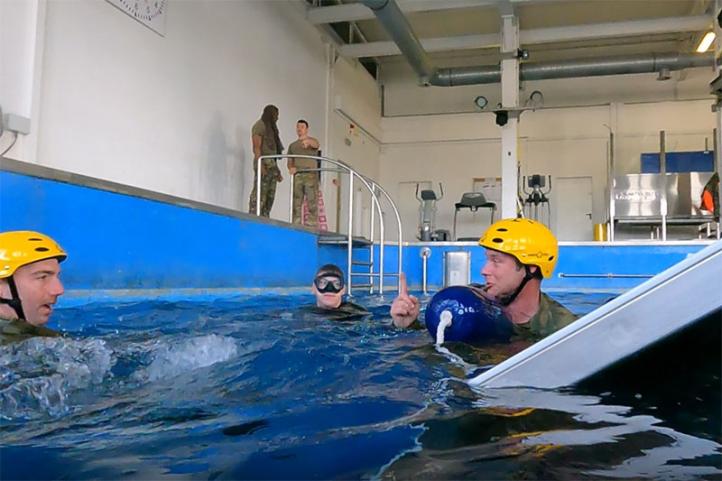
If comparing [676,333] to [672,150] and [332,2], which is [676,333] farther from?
[672,150]

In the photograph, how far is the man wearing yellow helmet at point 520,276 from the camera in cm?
333

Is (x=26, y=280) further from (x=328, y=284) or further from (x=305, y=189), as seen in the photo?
(x=305, y=189)

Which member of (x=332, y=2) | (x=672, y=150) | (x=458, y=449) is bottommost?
(x=458, y=449)

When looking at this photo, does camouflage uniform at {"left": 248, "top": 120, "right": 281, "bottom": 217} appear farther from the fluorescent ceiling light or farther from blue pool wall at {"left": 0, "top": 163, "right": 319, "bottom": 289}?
the fluorescent ceiling light

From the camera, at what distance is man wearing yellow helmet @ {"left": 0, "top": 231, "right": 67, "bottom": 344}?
2.92 metres

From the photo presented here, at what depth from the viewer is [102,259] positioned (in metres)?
Answer: 5.05

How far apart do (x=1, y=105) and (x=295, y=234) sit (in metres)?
3.74

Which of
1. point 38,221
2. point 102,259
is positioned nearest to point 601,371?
point 38,221

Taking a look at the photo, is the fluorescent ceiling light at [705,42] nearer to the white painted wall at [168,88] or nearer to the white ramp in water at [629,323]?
the white painted wall at [168,88]

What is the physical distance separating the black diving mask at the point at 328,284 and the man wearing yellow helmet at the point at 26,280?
213 cm

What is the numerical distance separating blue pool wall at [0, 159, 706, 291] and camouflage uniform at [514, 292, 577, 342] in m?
3.30

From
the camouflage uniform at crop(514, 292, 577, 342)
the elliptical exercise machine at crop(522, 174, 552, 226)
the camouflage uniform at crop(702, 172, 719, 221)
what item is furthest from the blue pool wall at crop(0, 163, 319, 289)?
the camouflage uniform at crop(702, 172, 719, 221)

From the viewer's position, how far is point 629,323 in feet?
5.23

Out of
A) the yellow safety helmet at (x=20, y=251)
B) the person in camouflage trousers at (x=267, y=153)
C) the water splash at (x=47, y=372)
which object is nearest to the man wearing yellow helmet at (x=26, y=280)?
the yellow safety helmet at (x=20, y=251)
